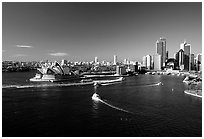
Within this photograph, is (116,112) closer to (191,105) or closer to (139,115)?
(139,115)

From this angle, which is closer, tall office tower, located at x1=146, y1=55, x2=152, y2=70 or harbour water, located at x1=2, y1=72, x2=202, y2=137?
harbour water, located at x1=2, y1=72, x2=202, y2=137

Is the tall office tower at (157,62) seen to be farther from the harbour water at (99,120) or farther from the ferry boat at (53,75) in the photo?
the harbour water at (99,120)

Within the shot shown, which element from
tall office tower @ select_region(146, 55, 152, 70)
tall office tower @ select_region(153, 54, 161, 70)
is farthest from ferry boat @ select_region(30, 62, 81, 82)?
tall office tower @ select_region(146, 55, 152, 70)

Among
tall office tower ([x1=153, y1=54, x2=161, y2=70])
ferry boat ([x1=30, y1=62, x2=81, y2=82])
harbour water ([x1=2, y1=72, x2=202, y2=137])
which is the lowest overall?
harbour water ([x1=2, y1=72, x2=202, y2=137])

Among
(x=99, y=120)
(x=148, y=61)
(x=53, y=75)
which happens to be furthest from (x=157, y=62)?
(x=99, y=120)

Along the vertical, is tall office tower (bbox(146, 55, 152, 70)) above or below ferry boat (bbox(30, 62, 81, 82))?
above

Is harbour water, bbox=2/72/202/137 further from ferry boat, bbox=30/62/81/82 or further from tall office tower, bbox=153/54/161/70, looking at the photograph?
tall office tower, bbox=153/54/161/70

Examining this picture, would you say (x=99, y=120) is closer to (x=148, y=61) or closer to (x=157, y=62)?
(x=157, y=62)

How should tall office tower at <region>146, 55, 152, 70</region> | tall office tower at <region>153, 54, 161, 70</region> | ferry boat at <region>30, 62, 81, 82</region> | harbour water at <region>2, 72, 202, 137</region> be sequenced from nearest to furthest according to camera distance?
harbour water at <region>2, 72, 202, 137</region> → ferry boat at <region>30, 62, 81, 82</region> → tall office tower at <region>153, 54, 161, 70</region> → tall office tower at <region>146, 55, 152, 70</region>

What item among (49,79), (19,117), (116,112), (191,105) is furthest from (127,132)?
(49,79)

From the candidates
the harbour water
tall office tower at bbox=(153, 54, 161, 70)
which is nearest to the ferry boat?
the harbour water

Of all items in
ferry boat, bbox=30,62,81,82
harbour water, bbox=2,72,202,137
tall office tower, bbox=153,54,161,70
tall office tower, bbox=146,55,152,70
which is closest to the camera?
harbour water, bbox=2,72,202,137
